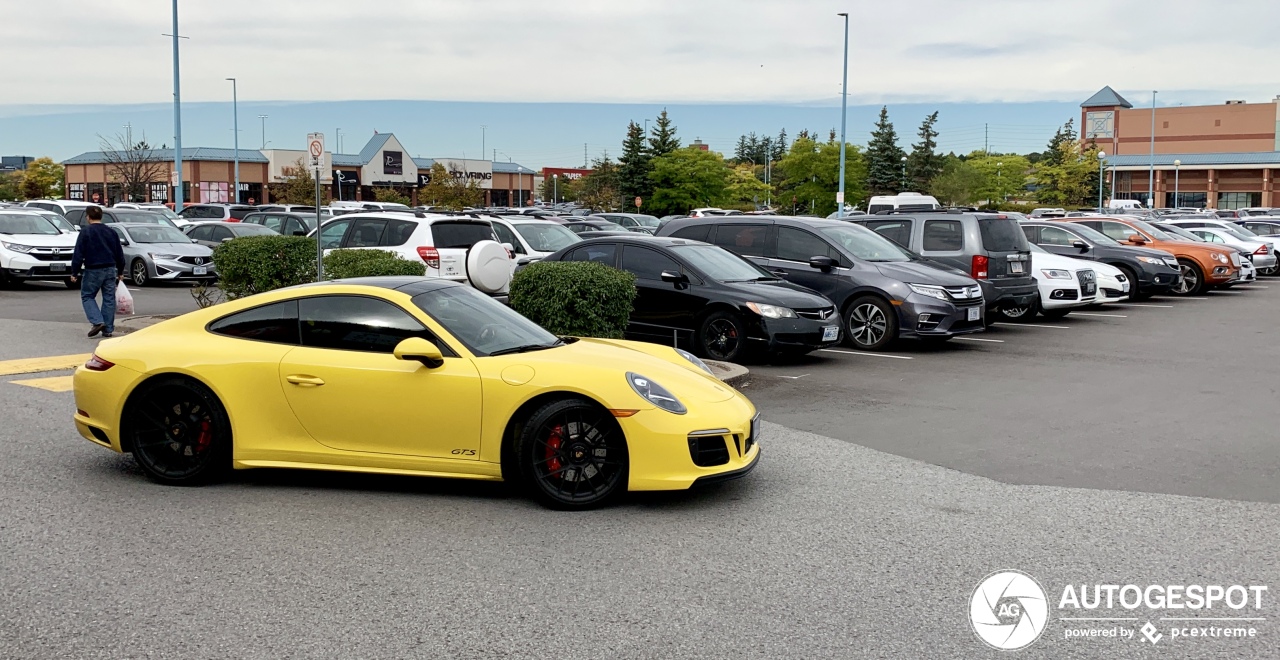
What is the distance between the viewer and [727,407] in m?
6.66

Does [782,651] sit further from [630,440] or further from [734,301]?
[734,301]

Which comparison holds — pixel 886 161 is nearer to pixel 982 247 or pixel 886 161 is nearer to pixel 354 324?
pixel 982 247

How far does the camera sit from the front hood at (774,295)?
12.7m

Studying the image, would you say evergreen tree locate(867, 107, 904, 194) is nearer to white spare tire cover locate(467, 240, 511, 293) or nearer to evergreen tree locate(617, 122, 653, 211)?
evergreen tree locate(617, 122, 653, 211)

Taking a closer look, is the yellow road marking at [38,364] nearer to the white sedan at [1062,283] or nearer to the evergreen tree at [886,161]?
the white sedan at [1062,283]

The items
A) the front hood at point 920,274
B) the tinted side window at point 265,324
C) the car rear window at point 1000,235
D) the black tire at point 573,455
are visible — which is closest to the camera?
the black tire at point 573,455

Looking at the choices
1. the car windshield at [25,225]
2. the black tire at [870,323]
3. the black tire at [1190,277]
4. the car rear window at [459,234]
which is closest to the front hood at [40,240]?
the car windshield at [25,225]

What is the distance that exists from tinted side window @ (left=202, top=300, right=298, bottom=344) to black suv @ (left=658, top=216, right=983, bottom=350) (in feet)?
28.8

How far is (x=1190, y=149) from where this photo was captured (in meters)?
113

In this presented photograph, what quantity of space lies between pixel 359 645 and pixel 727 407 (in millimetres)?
2835

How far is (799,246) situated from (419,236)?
5415 mm

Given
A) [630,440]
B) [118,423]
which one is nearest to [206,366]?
[118,423]

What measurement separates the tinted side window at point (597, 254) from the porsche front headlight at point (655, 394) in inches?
280

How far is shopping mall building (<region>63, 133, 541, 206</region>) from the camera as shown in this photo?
300 ft
